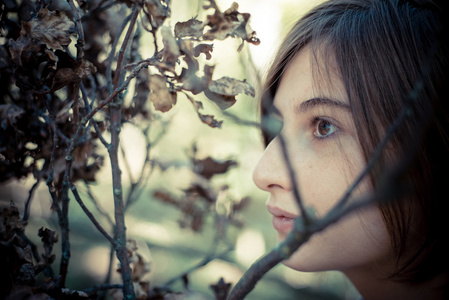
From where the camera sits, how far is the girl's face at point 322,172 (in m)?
0.82

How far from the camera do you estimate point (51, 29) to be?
592mm

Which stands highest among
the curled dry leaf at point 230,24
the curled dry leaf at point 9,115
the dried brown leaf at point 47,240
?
the curled dry leaf at point 230,24

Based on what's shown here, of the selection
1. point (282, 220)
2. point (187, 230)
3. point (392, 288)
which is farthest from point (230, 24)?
point (187, 230)

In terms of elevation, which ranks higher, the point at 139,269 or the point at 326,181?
the point at 326,181

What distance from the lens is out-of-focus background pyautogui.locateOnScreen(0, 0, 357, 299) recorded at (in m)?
1.59

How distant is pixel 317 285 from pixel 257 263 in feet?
7.07

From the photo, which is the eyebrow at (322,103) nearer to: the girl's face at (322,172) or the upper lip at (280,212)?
the girl's face at (322,172)

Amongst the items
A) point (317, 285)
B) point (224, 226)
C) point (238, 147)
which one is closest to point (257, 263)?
point (224, 226)

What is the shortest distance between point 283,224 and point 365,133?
0.31 meters

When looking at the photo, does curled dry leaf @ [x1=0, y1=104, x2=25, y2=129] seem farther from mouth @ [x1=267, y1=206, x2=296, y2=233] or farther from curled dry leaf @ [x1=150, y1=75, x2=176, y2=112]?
mouth @ [x1=267, y1=206, x2=296, y2=233]

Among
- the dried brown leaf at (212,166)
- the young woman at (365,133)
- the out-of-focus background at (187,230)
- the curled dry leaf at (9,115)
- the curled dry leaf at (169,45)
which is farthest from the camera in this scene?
the out-of-focus background at (187,230)

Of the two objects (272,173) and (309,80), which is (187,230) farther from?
(309,80)

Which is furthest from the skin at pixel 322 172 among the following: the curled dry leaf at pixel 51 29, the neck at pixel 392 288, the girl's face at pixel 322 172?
the curled dry leaf at pixel 51 29

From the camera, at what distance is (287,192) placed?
0.84 meters
